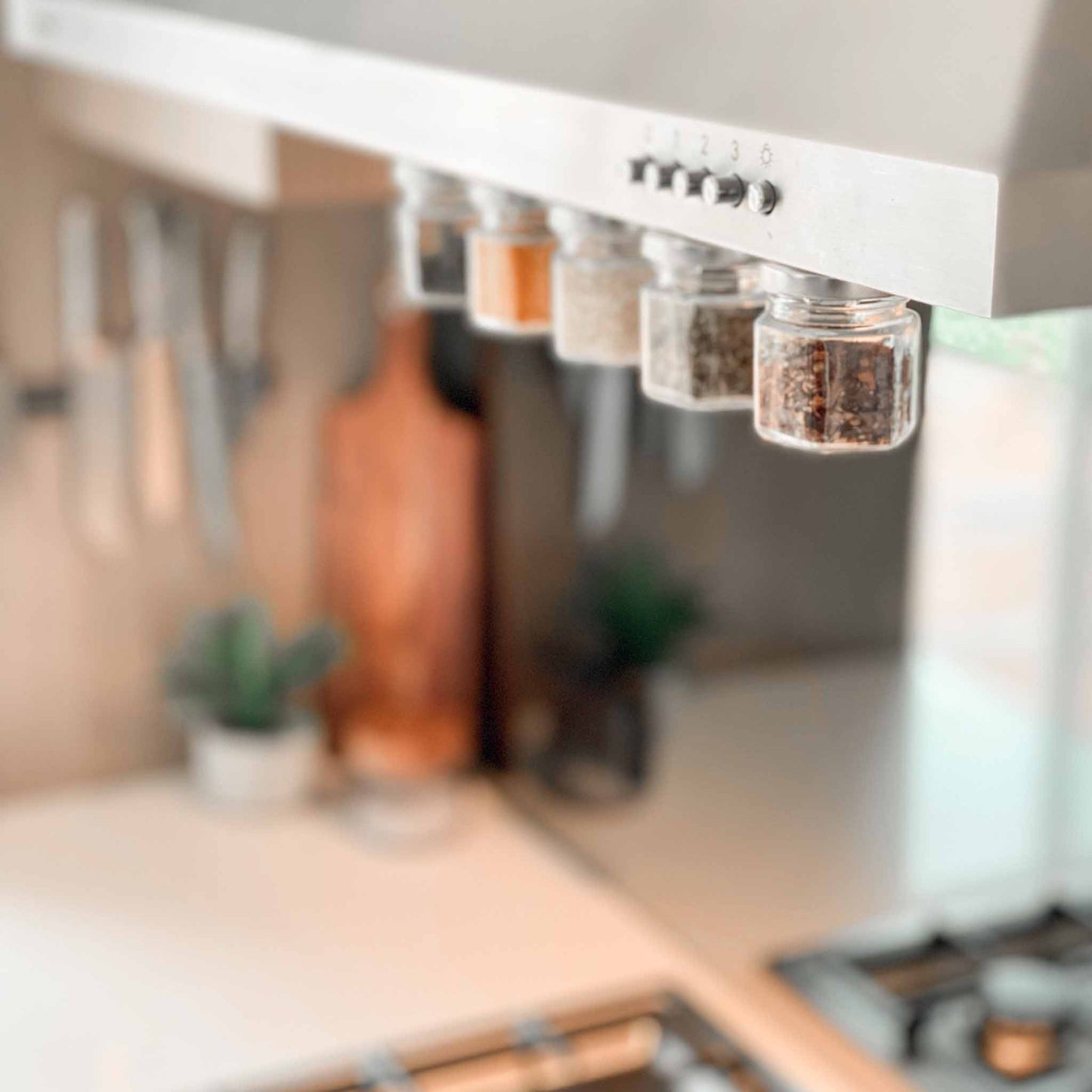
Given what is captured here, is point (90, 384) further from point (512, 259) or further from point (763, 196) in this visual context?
point (763, 196)

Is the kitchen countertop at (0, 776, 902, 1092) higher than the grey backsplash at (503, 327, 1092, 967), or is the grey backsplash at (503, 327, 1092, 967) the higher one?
the grey backsplash at (503, 327, 1092, 967)

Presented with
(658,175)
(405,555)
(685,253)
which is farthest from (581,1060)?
(658,175)

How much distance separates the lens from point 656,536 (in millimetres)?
1479

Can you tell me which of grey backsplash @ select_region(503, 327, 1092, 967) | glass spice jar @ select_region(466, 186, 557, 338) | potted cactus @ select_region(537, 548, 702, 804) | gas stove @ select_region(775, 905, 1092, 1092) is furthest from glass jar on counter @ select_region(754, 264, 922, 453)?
potted cactus @ select_region(537, 548, 702, 804)

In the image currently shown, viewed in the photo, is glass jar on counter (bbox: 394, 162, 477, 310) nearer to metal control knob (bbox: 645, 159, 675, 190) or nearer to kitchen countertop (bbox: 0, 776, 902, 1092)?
metal control knob (bbox: 645, 159, 675, 190)

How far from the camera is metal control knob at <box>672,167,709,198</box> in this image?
540 millimetres

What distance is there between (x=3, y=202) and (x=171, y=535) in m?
0.38

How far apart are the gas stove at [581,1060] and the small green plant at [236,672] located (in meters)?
0.52

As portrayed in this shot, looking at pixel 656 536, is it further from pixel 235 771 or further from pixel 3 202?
pixel 3 202

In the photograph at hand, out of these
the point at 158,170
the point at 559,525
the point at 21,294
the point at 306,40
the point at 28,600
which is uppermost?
the point at 306,40

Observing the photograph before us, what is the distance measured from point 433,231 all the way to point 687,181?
0.40 metres

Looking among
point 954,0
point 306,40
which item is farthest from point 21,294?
point 954,0

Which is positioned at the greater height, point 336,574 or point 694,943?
point 336,574

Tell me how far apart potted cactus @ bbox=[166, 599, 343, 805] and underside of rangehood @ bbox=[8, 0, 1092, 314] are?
98cm
